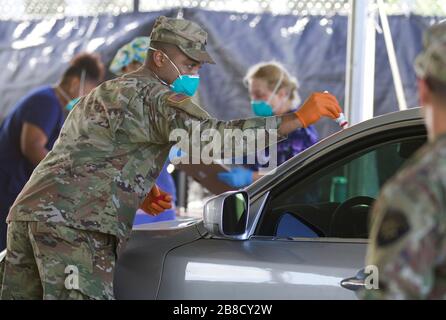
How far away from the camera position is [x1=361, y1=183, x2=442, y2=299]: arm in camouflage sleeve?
197cm

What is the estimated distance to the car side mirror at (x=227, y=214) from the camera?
11.3 ft

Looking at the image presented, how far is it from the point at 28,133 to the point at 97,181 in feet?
11.7

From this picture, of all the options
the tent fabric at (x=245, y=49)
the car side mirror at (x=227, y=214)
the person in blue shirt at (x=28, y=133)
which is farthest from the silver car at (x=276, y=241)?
the tent fabric at (x=245, y=49)

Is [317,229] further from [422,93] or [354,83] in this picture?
[354,83]

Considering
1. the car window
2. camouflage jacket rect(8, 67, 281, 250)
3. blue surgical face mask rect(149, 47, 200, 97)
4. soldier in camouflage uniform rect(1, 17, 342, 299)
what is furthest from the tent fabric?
camouflage jacket rect(8, 67, 281, 250)

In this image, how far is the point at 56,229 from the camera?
11.9 feet

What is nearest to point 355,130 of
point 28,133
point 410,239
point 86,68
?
point 410,239

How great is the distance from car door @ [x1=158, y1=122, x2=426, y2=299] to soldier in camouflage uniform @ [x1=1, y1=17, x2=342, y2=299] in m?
0.26

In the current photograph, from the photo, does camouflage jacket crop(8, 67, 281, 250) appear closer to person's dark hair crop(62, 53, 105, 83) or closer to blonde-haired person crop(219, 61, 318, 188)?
blonde-haired person crop(219, 61, 318, 188)

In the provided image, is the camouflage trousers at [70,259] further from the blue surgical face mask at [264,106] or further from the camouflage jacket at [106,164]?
the blue surgical face mask at [264,106]

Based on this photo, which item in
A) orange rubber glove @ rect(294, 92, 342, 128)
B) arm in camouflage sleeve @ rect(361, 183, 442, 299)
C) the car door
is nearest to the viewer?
arm in camouflage sleeve @ rect(361, 183, 442, 299)

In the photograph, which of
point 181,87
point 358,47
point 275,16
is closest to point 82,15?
point 275,16

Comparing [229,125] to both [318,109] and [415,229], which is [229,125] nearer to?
[318,109]
